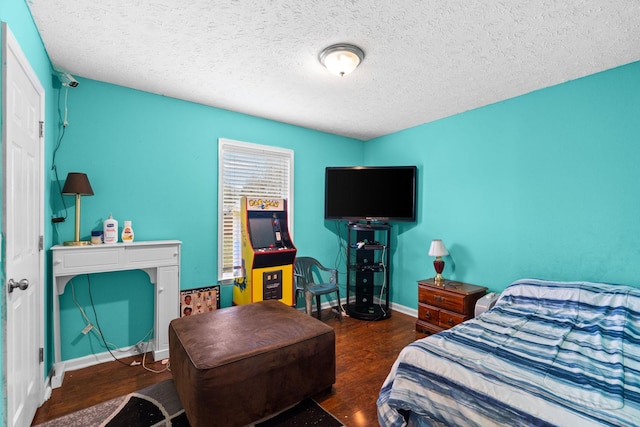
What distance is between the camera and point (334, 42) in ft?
6.91

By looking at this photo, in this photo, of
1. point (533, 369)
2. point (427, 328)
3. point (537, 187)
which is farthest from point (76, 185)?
point (537, 187)

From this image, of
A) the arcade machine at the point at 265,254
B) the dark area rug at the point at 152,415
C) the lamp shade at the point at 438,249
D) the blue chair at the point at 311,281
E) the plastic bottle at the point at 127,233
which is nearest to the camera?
the dark area rug at the point at 152,415

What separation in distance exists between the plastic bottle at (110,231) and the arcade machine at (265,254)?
120 cm

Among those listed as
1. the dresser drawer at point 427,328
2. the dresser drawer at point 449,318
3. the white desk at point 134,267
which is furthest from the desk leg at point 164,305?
the dresser drawer at point 449,318

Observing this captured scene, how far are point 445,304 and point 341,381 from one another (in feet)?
4.92

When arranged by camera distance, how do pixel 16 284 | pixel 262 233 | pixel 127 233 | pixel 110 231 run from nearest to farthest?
pixel 16 284, pixel 110 231, pixel 127 233, pixel 262 233

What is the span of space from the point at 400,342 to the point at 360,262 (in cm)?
119

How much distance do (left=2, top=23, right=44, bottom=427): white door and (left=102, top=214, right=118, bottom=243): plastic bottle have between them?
52 centimetres

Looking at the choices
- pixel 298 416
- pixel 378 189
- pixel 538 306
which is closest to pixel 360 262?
pixel 378 189

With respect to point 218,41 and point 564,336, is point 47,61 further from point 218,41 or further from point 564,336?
→ point 564,336

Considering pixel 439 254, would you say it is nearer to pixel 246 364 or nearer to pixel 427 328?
pixel 427 328

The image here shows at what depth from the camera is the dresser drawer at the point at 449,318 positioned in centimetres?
305

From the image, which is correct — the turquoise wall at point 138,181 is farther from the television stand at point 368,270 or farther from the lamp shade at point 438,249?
the lamp shade at point 438,249

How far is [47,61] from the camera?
233 centimetres
